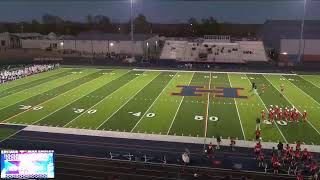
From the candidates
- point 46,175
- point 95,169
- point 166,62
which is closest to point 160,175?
point 95,169

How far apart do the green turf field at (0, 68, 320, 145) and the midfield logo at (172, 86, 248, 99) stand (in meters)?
0.08

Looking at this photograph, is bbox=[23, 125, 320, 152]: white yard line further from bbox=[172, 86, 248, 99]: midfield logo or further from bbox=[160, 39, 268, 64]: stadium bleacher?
bbox=[160, 39, 268, 64]: stadium bleacher

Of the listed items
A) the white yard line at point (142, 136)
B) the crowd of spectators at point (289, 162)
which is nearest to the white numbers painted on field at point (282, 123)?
the white yard line at point (142, 136)

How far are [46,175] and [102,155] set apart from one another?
5935mm

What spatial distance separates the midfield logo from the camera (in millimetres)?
29656

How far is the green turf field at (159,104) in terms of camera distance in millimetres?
20688

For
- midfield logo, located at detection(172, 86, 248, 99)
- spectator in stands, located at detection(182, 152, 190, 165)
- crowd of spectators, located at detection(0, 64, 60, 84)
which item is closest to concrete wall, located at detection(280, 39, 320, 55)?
midfield logo, located at detection(172, 86, 248, 99)

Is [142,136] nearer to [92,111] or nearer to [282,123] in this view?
[92,111]

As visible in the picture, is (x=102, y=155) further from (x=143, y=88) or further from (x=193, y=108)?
(x=143, y=88)

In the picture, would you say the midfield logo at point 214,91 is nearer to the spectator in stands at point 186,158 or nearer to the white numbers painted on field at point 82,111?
the white numbers painted on field at point 82,111

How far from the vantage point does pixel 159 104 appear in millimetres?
26203

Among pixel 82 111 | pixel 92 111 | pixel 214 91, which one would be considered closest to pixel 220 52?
pixel 214 91

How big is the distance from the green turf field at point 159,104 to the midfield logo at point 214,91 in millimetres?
81

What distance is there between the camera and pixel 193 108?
2523 centimetres
